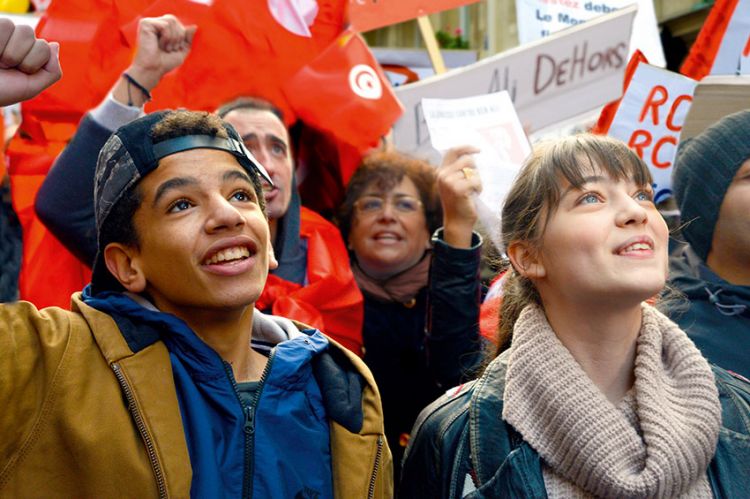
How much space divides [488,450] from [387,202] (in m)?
1.66

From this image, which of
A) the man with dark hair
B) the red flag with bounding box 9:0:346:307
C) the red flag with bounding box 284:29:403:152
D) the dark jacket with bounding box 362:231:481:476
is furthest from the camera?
the red flag with bounding box 284:29:403:152

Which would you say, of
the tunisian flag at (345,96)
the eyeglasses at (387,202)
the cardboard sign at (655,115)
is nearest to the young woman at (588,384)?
the eyeglasses at (387,202)

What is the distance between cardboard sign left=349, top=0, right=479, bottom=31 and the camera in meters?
4.29

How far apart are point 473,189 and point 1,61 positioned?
1.63 meters

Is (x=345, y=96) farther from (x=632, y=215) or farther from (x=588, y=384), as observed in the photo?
(x=588, y=384)

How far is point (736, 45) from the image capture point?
3.69m

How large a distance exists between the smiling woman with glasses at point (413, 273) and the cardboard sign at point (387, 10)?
3.55 ft

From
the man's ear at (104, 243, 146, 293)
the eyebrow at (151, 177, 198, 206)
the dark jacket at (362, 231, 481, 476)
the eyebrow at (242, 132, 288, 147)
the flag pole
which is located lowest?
the dark jacket at (362, 231, 481, 476)

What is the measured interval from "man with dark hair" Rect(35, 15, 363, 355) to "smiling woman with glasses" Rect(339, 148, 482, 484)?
0.20 meters

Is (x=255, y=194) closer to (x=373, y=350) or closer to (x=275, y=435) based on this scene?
(x=275, y=435)

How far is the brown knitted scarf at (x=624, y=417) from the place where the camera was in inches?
64.9

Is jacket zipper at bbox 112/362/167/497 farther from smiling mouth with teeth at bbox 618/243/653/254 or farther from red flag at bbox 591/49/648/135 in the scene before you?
red flag at bbox 591/49/648/135

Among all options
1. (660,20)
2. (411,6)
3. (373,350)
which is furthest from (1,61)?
(660,20)

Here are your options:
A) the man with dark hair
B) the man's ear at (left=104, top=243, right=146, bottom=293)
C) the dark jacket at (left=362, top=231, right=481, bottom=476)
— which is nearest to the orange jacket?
the man with dark hair
